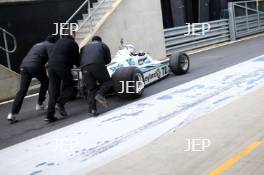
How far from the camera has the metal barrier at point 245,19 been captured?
76.5ft

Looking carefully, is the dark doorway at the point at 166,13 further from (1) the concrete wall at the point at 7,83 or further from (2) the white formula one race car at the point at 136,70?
(1) the concrete wall at the point at 7,83

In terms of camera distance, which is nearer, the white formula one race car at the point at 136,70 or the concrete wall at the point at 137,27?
the white formula one race car at the point at 136,70

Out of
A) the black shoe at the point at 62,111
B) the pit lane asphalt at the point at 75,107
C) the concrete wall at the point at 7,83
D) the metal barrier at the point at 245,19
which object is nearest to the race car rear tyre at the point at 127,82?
A: the pit lane asphalt at the point at 75,107

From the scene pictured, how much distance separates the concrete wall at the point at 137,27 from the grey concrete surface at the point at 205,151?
8306mm

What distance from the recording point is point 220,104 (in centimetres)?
920

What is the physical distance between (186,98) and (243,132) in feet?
9.70

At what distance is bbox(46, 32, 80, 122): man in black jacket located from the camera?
9344 millimetres

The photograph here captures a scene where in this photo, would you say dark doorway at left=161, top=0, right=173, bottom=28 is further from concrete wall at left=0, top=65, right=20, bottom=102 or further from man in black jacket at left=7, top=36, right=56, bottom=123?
man in black jacket at left=7, top=36, right=56, bottom=123

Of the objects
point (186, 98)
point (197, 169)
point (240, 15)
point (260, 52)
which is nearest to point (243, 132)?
point (197, 169)

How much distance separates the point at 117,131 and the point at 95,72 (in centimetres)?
179

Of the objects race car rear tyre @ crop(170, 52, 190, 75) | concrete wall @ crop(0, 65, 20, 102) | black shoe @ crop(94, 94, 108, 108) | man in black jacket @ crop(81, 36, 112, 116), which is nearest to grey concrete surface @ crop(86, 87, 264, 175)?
black shoe @ crop(94, 94, 108, 108)

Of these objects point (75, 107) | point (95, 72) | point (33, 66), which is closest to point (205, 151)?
point (95, 72)

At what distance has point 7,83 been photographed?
12867 mm

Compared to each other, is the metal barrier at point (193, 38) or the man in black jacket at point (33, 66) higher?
the man in black jacket at point (33, 66)
